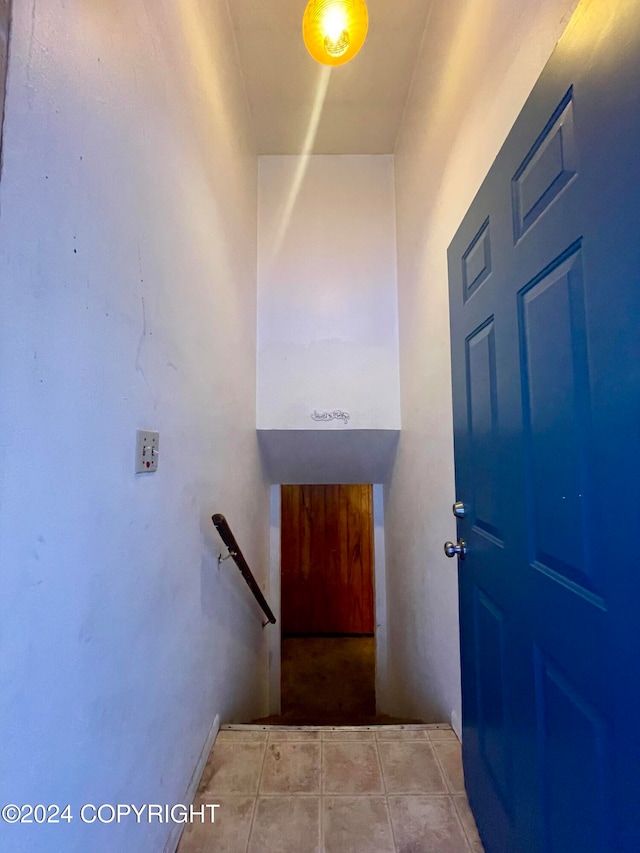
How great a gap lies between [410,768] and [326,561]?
3227mm

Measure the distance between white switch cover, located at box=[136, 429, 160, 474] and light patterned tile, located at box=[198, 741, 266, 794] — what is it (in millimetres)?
1169

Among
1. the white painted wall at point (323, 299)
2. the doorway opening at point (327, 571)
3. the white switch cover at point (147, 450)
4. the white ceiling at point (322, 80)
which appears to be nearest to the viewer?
the white switch cover at point (147, 450)

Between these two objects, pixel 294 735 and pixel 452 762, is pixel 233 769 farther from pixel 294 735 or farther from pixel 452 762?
pixel 452 762

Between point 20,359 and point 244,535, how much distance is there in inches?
71.2

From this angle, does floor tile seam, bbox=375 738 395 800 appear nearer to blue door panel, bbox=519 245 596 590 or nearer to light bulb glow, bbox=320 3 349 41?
blue door panel, bbox=519 245 596 590

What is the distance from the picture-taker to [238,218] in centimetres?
213

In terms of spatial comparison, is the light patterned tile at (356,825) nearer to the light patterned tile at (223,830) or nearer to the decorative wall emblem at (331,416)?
the light patterned tile at (223,830)

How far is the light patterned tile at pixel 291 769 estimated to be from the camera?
1.30 metres

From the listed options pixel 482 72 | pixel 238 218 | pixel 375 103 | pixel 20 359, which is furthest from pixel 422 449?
pixel 375 103

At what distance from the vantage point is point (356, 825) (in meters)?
1.17

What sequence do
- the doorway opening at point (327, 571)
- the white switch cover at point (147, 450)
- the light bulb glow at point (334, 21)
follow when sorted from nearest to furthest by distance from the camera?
the white switch cover at point (147, 450) < the light bulb glow at point (334, 21) < the doorway opening at point (327, 571)

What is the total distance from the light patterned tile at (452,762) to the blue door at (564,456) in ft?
0.89

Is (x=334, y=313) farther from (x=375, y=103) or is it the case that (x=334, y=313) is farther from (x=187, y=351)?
(x=187, y=351)

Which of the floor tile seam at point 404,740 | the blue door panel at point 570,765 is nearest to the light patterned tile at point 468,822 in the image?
the floor tile seam at point 404,740
